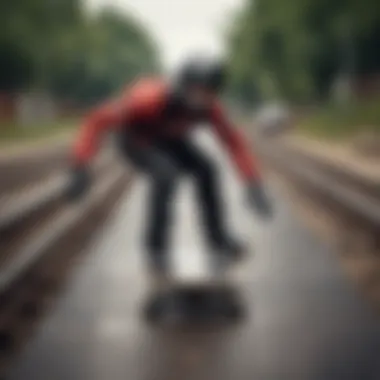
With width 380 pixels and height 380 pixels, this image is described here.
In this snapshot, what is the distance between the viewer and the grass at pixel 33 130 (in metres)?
6.57

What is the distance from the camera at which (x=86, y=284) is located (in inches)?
311

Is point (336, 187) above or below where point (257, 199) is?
above

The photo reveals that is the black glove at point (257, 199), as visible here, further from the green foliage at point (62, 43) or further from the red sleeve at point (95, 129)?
the green foliage at point (62, 43)

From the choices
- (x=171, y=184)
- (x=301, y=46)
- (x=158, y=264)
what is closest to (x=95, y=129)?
(x=171, y=184)

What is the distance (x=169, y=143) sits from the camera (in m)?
5.34

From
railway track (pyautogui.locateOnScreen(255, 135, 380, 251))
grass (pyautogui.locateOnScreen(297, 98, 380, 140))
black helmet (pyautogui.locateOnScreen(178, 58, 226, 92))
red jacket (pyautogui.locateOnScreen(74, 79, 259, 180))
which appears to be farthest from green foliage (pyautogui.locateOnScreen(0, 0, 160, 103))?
grass (pyautogui.locateOnScreen(297, 98, 380, 140))

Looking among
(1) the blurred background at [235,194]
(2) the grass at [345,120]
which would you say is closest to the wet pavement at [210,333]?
(1) the blurred background at [235,194]

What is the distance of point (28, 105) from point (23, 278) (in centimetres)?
126

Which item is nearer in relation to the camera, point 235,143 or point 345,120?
point 235,143

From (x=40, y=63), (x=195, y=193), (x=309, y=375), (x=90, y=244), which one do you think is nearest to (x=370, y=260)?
(x=90, y=244)

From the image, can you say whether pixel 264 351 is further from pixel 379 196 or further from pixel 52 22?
pixel 379 196

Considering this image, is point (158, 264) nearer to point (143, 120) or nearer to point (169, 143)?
point (169, 143)

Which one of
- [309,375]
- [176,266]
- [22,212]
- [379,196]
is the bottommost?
[309,375]

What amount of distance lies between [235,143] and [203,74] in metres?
0.54
